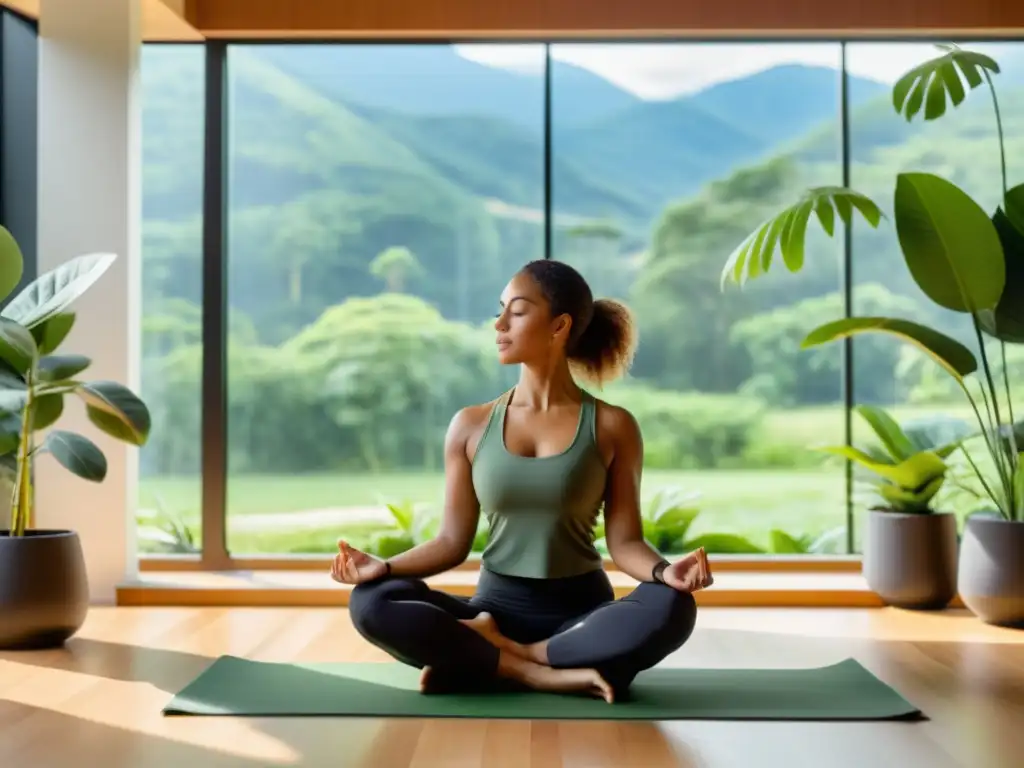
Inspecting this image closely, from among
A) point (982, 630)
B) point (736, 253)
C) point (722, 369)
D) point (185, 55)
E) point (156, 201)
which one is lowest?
point (982, 630)

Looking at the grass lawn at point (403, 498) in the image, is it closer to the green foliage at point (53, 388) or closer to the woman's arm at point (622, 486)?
the green foliage at point (53, 388)

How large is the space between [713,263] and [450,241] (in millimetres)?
1071

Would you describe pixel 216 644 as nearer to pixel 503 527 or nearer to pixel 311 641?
pixel 311 641

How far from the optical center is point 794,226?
4.04 m

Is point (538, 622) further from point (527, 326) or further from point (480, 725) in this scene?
point (527, 326)

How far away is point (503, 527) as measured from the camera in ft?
10.1

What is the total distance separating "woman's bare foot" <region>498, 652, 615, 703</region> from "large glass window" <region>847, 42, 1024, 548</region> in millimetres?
2537

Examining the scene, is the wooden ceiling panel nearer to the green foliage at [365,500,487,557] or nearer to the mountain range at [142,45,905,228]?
the mountain range at [142,45,905,228]

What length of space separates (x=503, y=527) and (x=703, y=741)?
0.72 meters

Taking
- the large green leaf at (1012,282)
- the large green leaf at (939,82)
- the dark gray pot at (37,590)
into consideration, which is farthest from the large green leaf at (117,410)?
the large green leaf at (1012,282)

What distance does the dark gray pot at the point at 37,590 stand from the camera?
3.62m

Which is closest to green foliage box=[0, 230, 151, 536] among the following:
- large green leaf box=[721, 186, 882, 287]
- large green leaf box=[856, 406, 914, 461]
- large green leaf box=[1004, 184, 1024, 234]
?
large green leaf box=[721, 186, 882, 287]

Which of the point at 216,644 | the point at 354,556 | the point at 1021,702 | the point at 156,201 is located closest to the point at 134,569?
the point at 216,644

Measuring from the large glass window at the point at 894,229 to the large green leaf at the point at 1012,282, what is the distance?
98 cm
